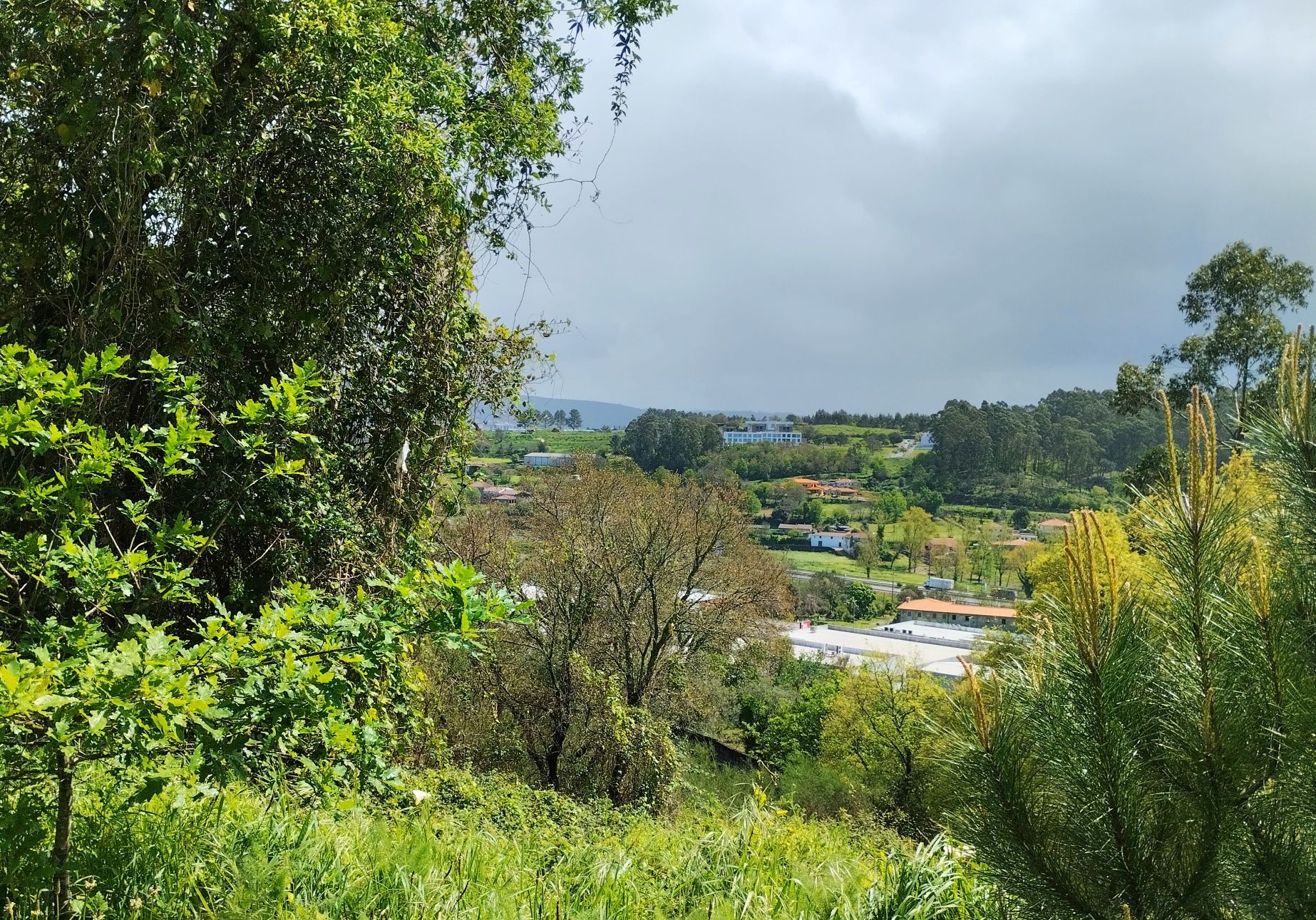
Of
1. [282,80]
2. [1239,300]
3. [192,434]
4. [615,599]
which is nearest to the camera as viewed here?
[192,434]

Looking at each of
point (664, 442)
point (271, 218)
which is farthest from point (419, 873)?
point (664, 442)

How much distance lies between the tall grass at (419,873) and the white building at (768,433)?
87.1 metres

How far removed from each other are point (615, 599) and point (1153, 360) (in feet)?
42.2

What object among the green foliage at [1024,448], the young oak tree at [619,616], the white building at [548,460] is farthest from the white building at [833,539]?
the young oak tree at [619,616]

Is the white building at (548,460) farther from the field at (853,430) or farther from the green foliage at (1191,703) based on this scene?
the field at (853,430)

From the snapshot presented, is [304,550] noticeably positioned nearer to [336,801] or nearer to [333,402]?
[333,402]

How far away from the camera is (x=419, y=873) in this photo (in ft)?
6.51

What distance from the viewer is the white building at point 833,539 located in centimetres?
6253

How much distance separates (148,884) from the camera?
1.76m

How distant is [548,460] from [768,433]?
271ft

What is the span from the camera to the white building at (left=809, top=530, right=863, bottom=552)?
6253 centimetres

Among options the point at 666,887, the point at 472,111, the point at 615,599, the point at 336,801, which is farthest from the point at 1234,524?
the point at 615,599

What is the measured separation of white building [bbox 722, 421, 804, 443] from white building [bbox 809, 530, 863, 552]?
88.8 feet

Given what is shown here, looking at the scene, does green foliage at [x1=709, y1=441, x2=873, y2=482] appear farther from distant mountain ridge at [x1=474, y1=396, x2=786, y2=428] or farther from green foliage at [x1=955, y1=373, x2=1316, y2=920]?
green foliage at [x1=955, y1=373, x2=1316, y2=920]
